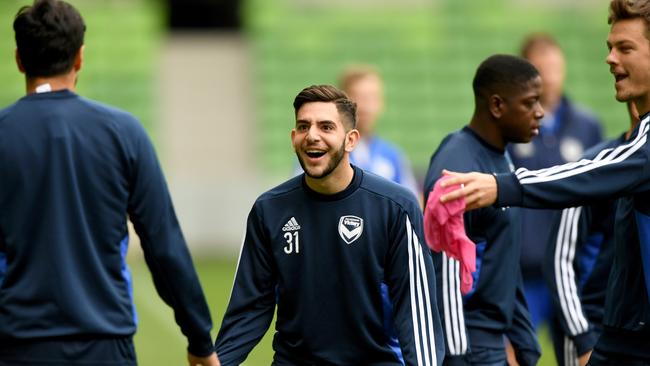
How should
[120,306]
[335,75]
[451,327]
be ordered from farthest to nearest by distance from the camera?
[335,75] < [451,327] < [120,306]

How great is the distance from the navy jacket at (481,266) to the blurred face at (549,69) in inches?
110

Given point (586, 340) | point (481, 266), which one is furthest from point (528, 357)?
point (481, 266)

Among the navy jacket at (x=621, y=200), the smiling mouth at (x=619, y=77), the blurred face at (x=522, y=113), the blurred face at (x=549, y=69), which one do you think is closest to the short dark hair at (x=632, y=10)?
the smiling mouth at (x=619, y=77)

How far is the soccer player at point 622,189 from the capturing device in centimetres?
457

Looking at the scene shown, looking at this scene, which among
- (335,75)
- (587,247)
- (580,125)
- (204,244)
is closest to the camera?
(587,247)

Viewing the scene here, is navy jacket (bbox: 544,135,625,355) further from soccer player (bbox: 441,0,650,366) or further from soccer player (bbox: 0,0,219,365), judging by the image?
soccer player (bbox: 0,0,219,365)

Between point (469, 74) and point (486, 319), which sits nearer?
point (486, 319)

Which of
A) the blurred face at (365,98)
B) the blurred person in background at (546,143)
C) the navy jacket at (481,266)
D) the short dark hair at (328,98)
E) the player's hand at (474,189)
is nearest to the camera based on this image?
the player's hand at (474,189)

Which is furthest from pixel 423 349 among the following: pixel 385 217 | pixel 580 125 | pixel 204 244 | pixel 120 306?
pixel 204 244

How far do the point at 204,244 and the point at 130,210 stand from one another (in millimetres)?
14696

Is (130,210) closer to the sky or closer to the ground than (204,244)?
closer to the sky

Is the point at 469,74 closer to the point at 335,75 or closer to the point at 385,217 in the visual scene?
the point at 335,75

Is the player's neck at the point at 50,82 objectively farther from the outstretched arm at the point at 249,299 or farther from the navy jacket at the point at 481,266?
the navy jacket at the point at 481,266

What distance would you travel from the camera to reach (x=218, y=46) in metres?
21.3
